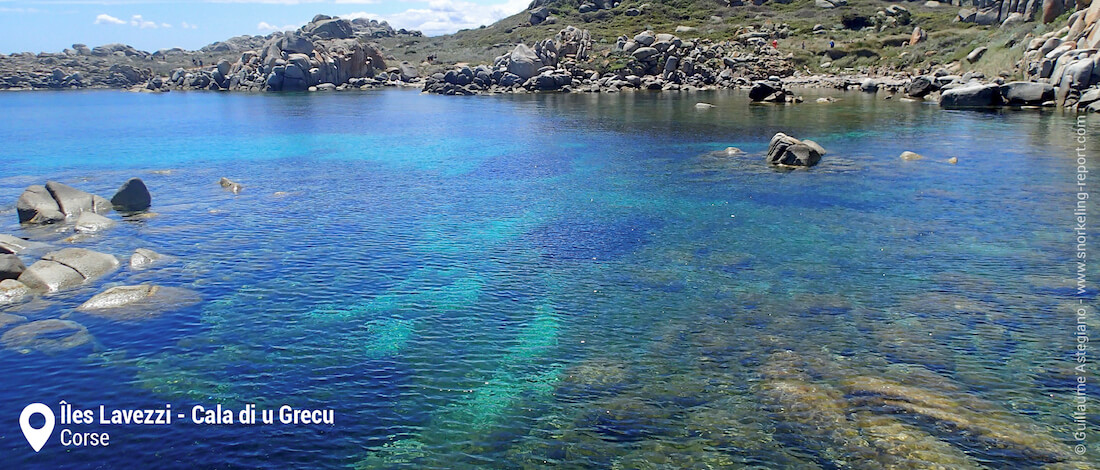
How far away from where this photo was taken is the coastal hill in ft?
359

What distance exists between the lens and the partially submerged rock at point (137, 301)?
75.2 feet

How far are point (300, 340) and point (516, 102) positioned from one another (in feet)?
291

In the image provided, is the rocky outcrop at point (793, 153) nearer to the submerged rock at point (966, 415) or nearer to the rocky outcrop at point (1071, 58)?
the submerged rock at point (966, 415)

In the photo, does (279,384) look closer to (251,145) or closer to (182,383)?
(182,383)

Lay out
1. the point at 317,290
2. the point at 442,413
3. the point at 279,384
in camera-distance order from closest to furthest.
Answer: the point at 442,413 < the point at 279,384 < the point at 317,290

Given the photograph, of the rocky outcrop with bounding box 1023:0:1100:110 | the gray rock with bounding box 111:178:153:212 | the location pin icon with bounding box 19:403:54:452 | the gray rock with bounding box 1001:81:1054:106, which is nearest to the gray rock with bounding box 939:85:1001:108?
the gray rock with bounding box 1001:81:1054:106

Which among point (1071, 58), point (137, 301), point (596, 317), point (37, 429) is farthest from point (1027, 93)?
point (37, 429)

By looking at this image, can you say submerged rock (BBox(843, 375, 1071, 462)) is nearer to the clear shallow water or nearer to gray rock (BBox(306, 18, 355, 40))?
the clear shallow water

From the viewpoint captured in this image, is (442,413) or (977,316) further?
(977,316)

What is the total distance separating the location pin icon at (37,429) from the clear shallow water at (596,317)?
0.24 m

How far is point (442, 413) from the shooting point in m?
16.9

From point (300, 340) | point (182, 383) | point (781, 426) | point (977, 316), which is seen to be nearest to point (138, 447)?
point (182, 383)

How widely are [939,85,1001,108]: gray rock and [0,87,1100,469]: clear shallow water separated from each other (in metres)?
27.7

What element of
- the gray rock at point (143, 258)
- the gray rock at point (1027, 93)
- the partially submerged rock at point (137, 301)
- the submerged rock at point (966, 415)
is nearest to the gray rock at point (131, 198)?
the gray rock at point (143, 258)
